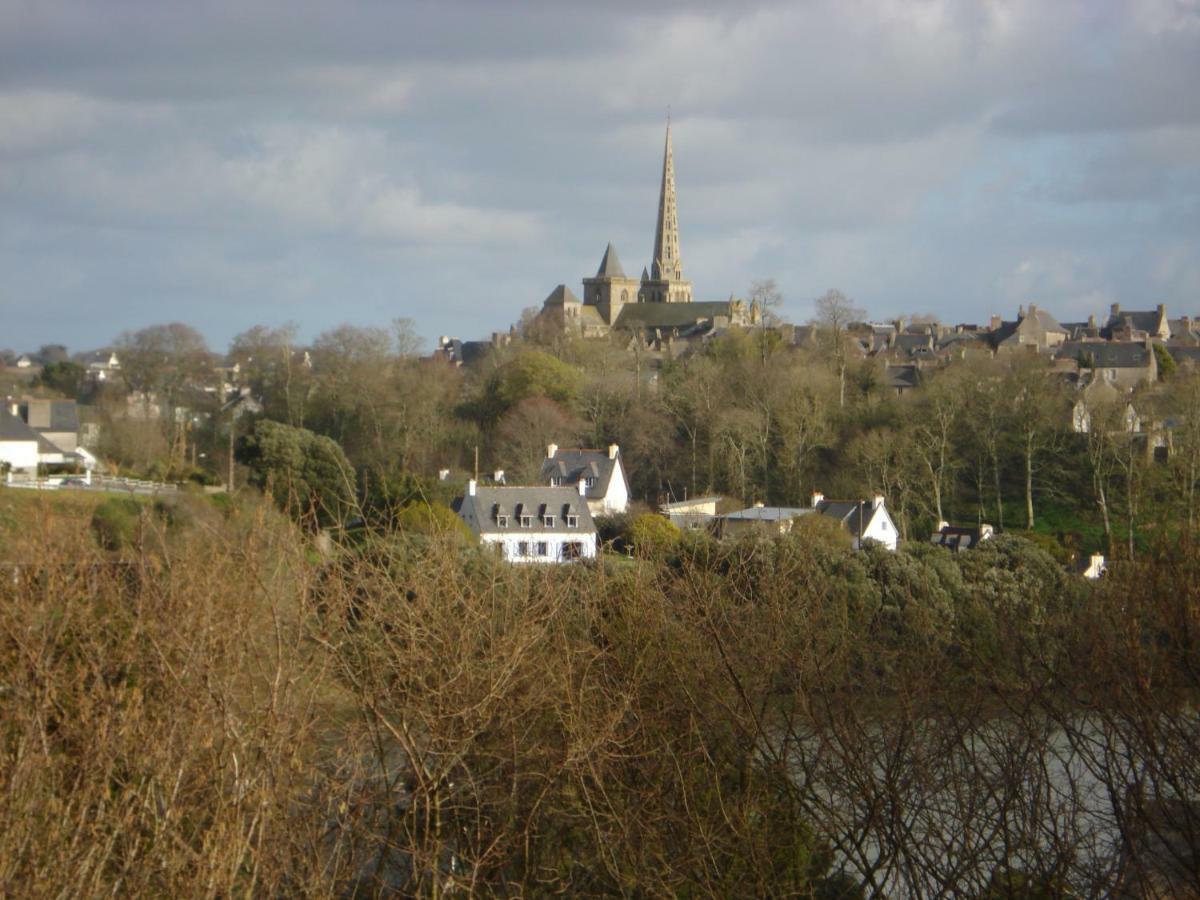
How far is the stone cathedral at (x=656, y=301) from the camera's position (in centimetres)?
9638

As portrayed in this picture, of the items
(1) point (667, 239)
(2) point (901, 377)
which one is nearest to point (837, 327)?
(2) point (901, 377)

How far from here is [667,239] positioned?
136m

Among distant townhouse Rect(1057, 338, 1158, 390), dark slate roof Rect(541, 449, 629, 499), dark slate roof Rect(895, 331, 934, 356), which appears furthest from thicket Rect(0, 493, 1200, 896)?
dark slate roof Rect(895, 331, 934, 356)

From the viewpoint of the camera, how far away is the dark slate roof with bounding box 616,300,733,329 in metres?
104

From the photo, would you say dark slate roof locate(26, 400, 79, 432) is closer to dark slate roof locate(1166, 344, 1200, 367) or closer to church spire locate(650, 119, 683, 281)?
dark slate roof locate(1166, 344, 1200, 367)

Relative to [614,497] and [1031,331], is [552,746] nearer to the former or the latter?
[614,497]

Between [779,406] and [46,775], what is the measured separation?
131 ft

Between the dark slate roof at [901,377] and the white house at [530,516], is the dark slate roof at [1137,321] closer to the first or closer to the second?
the dark slate roof at [901,377]

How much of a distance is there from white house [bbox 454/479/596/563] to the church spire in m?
98.3

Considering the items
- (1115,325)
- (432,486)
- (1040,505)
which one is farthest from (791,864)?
(1115,325)

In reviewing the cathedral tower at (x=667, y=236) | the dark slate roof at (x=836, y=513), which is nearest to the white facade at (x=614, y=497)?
the dark slate roof at (x=836, y=513)

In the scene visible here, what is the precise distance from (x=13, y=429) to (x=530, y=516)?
19.7m

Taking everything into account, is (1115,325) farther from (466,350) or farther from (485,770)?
(485,770)

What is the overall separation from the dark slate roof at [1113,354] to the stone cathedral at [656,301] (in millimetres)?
21429
